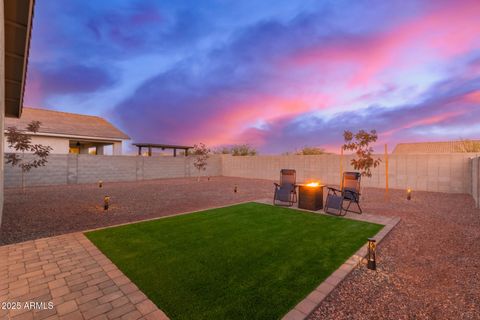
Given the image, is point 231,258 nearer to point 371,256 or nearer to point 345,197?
point 371,256

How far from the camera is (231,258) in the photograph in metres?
3.50

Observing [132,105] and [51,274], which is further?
[132,105]

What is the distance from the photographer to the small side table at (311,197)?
690 centimetres

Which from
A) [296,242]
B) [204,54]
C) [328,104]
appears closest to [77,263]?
[296,242]

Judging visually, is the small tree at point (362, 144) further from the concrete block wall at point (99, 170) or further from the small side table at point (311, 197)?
the concrete block wall at point (99, 170)

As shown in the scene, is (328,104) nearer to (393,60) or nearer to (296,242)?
(393,60)

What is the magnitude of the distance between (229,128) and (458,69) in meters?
15.2

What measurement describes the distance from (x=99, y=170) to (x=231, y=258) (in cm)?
1593

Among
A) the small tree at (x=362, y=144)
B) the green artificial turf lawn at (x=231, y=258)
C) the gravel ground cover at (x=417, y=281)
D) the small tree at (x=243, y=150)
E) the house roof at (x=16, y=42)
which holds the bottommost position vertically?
the gravel ground cover at (x=417, y=281)

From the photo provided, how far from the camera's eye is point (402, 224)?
5.61 metres

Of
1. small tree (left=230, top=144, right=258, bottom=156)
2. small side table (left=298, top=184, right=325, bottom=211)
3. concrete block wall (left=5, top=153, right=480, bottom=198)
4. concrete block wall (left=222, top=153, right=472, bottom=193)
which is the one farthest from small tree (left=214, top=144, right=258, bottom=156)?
small side table (left=298, top=184, right=325, bottom=211)

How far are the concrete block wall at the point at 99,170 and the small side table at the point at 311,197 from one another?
14953mm

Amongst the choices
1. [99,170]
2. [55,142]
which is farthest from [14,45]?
[55,142]

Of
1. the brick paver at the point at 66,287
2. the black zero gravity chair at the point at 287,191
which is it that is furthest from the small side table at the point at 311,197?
the brick paver at the point at 66,287
